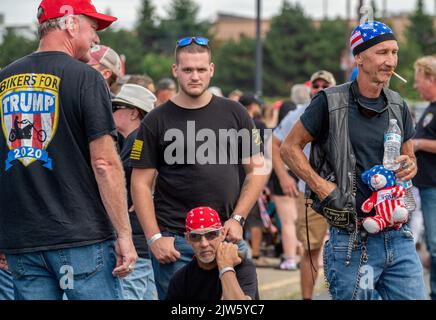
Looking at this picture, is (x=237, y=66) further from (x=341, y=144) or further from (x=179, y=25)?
(x=341, y=144)

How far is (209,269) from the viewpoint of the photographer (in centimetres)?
535

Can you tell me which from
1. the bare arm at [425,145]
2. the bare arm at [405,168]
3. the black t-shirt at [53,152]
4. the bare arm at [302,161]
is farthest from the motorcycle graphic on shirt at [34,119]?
the bare arm at [425,145]

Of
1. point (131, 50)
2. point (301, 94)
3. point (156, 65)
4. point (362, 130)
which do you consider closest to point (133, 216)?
point (362, 130)

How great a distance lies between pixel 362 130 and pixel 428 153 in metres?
3.65

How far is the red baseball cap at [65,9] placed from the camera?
471 centimetres

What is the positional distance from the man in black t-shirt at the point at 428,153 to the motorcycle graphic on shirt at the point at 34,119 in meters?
4.92

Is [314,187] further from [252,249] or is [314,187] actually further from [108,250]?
[252,249]

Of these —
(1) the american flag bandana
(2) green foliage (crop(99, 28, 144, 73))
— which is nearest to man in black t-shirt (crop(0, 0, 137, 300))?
(1) the american flag bandana

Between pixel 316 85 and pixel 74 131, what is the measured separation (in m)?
5.06

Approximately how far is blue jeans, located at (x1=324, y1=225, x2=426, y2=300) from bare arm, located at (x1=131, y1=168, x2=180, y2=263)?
991mm

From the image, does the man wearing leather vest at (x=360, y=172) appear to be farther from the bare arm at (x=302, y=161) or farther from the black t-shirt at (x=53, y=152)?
the black t-shirt at (x=53, y=152)

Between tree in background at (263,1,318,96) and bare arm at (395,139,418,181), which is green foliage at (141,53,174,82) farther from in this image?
bare arm at (395,139,418,181)

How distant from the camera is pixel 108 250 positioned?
469 centimetres
